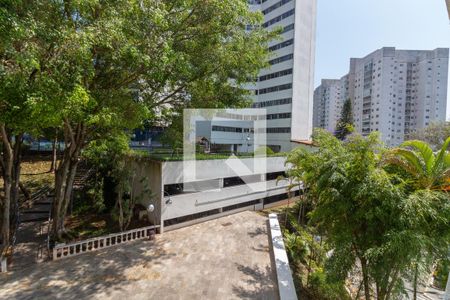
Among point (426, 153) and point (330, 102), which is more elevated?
point (330, 102)

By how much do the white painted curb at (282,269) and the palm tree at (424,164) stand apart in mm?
2648

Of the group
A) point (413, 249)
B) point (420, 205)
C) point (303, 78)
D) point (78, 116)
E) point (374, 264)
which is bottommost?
point (374, 264)

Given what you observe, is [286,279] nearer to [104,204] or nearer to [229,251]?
[229,251]

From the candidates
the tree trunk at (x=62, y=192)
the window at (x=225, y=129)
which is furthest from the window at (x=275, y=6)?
the tree trunk at (x=62, y=192)

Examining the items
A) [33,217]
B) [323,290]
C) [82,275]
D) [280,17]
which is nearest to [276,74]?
[280,17]

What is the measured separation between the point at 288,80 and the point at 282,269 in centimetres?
2525

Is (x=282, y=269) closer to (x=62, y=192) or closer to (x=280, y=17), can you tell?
(x=62, y=192)

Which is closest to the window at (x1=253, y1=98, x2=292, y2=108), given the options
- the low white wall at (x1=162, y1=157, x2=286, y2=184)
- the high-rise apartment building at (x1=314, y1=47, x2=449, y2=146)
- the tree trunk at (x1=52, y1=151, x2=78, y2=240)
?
the low white wall at (x1=162, y1=157, x2=286, y2=184)

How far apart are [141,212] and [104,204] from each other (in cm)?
283

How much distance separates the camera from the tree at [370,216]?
4.12 metres

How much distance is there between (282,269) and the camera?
7121 mm

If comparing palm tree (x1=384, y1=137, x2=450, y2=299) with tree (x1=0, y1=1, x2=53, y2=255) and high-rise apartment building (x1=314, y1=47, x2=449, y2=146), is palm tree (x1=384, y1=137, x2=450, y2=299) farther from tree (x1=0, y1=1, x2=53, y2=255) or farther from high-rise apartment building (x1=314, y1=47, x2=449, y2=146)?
high-rise apartment building (x1=314, y1=47, x2=449, y2=146)

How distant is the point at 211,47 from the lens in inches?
320

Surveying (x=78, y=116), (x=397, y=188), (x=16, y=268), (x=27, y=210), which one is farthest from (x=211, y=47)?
(x=27, y=210)
